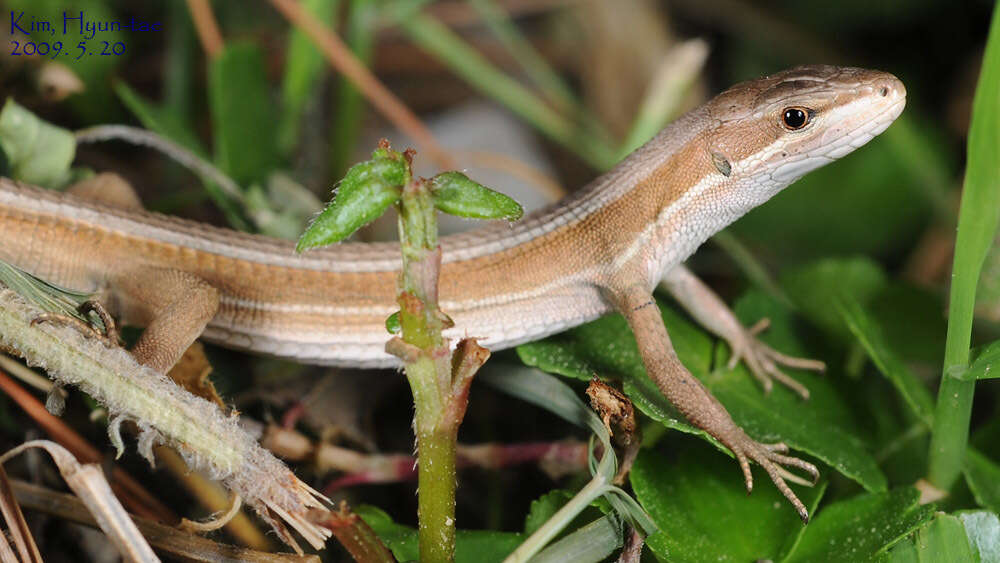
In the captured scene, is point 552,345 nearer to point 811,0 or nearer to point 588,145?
point 588,145

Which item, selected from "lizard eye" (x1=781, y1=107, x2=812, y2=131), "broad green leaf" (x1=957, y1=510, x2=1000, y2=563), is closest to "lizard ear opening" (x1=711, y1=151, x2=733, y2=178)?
"lizard eye" (x1=781, y1=107, x2=812, y2=131)

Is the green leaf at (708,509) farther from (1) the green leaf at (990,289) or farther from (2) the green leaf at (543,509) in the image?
(1) the green leaf at (990,289)

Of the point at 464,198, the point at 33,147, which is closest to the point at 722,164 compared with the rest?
the point at 464,198

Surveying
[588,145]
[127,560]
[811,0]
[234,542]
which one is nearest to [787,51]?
[811,0]

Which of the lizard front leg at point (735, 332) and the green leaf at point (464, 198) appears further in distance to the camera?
the lizard front leg at point (735, 332)

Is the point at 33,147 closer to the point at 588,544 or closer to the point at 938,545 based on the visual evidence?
the point at 588,544

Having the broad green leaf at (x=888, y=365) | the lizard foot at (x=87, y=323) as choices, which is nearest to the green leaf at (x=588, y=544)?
the broad green leaf at (x=888, y=365)
